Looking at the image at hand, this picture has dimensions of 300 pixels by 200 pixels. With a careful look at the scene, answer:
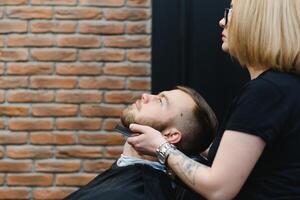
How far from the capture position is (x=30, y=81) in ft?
10.7

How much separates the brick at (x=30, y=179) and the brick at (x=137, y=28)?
0.88 meters

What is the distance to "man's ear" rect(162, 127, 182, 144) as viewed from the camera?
2.15 metres

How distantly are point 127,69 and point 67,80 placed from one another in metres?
0.32

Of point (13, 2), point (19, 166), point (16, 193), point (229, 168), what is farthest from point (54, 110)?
point (229, 168)

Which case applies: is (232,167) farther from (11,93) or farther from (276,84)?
(11,93)

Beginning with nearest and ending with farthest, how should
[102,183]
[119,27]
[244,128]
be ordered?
[244,128] → [102,183] → [119,27]

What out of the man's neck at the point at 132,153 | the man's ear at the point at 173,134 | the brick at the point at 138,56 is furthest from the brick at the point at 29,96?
the man's ear at the point at 173,134

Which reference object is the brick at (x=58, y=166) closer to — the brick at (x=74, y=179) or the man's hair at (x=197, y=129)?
the brick at (x=74, y=179)

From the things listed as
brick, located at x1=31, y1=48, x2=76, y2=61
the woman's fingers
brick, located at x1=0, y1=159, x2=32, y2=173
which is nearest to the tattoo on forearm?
the woman's fingers

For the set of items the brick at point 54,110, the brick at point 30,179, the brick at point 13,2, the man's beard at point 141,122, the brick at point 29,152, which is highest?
the brick at point 13,2

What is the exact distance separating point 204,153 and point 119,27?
46.4 inches

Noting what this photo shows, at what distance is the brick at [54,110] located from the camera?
3250mm

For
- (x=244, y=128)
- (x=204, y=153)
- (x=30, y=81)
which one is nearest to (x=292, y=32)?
(x=244, y=128)

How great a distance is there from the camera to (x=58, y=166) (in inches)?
129
